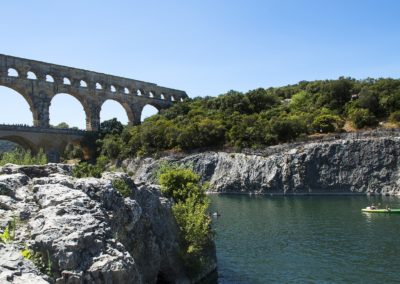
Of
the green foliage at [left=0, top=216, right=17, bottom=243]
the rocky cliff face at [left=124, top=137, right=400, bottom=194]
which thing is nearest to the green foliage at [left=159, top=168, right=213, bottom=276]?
the green foliage at [left=0, top=216, right=17, bottom=243]

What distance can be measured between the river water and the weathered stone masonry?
34999 mm

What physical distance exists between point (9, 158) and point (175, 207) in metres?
8.25

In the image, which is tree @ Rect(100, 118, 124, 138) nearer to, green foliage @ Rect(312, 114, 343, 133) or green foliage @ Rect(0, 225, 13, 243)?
green foliage @ Rect(312, 114, 343, 133)

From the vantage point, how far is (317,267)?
22641mm

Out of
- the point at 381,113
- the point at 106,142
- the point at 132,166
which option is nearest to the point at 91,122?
the point at 106,142

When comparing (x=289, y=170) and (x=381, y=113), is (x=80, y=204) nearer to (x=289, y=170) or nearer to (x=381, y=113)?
(x=289, y=170)

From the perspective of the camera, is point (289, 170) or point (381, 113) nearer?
point (289, 170)

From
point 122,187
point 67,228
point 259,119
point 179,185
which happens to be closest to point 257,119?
point 259,119

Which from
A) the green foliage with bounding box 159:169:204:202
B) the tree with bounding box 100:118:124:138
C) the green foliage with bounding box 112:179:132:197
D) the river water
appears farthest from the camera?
the tree with bounding box 100:118:124:138

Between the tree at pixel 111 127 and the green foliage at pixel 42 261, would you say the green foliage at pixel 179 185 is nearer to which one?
the green foliage at pixel 42 261

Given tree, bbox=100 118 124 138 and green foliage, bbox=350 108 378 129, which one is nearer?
green foliage, bbox=350 108 378 129

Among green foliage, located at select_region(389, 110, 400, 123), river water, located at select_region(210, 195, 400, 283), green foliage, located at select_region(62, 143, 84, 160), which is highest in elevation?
green foliage, located at select_region(389, 110, 400, 123)

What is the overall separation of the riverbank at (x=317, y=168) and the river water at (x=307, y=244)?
392 inches

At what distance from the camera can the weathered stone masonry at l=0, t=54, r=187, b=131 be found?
64.0 meters
